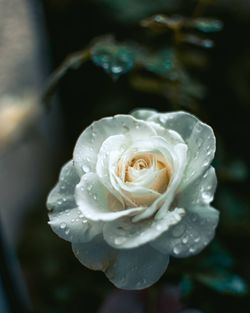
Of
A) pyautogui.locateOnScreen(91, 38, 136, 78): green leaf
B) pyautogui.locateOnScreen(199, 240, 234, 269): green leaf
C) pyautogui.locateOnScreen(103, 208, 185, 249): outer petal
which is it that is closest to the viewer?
pyautogui.locateOnScreen(103, 208, 185, 249): outer petal

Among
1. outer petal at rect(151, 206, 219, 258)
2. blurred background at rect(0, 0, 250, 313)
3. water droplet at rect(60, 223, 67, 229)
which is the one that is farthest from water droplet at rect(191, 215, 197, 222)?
blurred background at rect(0, 0, 250, 313)

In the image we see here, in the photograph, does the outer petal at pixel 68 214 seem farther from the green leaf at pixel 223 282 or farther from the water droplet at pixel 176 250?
the green leaf at pixel 223 282

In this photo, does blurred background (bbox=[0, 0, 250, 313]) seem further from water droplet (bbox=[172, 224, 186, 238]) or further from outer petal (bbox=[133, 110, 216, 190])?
water droplet (bbox=[172, 224, 186, 238])

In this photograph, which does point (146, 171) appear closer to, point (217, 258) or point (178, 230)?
point (178, 230)

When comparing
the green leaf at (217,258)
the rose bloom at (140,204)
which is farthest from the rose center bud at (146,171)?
the green leaf at (217,258)

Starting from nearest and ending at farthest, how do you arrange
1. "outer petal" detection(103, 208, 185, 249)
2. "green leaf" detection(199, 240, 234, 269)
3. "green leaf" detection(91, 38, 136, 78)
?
"outer petal" detection(103, 208, 185, 249), "green leaf" detection(91, 38, 136, 78), "green leaf" detection(199, 240, 234, 269)

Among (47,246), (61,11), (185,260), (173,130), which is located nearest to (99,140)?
(173,130)

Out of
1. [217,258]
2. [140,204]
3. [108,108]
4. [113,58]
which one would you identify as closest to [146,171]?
[140,204]
